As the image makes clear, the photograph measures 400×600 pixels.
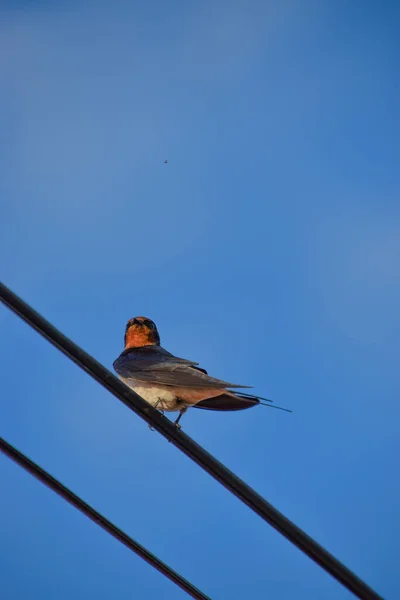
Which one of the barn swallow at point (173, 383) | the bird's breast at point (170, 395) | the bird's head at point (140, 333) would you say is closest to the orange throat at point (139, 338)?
the bird's head at point (140, 333)

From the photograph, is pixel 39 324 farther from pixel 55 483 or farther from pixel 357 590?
pixel 357 590

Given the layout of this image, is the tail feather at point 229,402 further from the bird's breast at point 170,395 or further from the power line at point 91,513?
the power line at point 91,513

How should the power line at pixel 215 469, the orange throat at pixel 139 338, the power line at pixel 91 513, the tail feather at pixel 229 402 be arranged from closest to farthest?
the power line at pixel 215 469 < the power line at pixel 91 513 < the tail feather at pixel 229 402 < the orange throat at pixel 139 338

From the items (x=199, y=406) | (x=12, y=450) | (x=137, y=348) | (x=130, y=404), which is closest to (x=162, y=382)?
(x=199, y=406)

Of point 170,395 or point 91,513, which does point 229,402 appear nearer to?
point 170,395

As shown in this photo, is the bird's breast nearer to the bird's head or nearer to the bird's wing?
the bird's wing

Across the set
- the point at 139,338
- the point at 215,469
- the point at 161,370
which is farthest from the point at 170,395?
the point at 215,469
